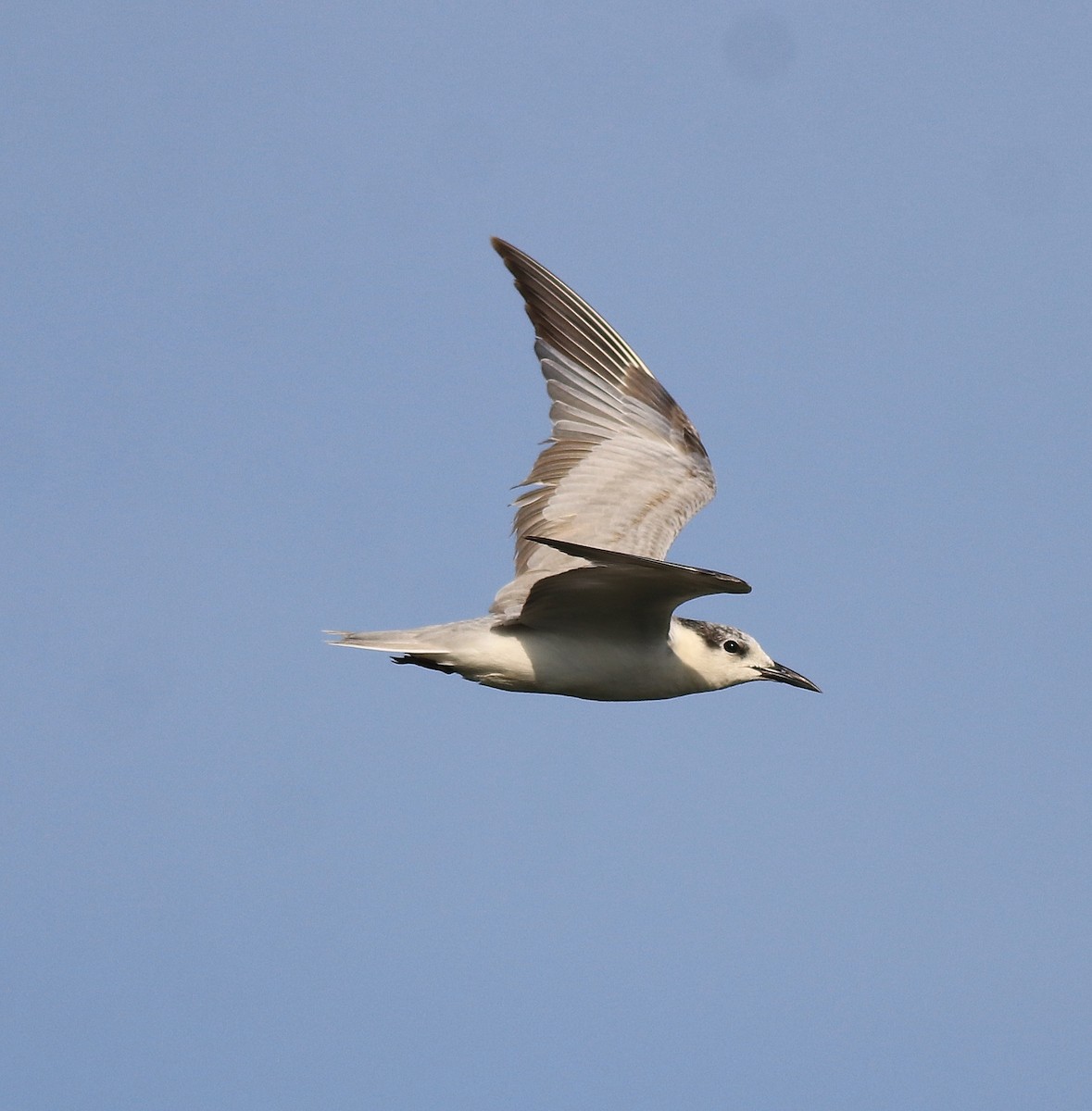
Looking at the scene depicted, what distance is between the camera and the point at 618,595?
11.2m

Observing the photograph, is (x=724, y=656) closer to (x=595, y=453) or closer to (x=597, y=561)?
(x=595, y=453)

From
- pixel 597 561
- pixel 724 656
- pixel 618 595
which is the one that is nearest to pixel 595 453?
pixel 724 656

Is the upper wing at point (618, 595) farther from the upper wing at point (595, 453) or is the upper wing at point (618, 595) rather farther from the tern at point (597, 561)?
the upper wing at point (595, 453)

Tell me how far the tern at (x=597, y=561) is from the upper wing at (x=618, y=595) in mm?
13

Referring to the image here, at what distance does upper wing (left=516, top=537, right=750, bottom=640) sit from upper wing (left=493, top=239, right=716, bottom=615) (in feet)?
2.58

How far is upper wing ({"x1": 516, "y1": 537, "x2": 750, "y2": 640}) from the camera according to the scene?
10084 mm

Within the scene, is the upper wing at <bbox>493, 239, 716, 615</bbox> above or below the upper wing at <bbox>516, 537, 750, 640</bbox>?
above

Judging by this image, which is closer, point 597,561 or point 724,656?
point 597,561

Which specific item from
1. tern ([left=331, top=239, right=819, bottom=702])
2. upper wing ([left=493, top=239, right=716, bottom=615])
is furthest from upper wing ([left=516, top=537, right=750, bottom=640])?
upper wing ([left=493, top=239, right=716, bottom=615])

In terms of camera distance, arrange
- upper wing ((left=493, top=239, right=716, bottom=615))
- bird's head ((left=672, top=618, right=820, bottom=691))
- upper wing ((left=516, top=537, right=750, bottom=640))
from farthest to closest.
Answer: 1. upper wing ((left=493, top=239, right=716, bottom=615))
2. bird's head ((left=672, top=618, right=820, bottom=691))
3. upper wing ((left=516, top=537, right=750, bottom=640))

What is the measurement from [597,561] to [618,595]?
4.25 ft

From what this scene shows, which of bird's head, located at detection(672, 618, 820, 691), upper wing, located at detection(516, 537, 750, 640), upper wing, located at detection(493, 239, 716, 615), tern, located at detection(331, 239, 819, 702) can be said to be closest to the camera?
upper wing, located at detection(516, 537, 750, 640)

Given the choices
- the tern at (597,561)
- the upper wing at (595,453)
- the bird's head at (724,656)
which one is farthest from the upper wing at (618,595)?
the upper wing at (595,453)

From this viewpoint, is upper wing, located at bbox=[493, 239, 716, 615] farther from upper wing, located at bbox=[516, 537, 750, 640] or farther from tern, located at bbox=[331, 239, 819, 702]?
upper wing, located at bbox=[516, 537, 750, 640]
